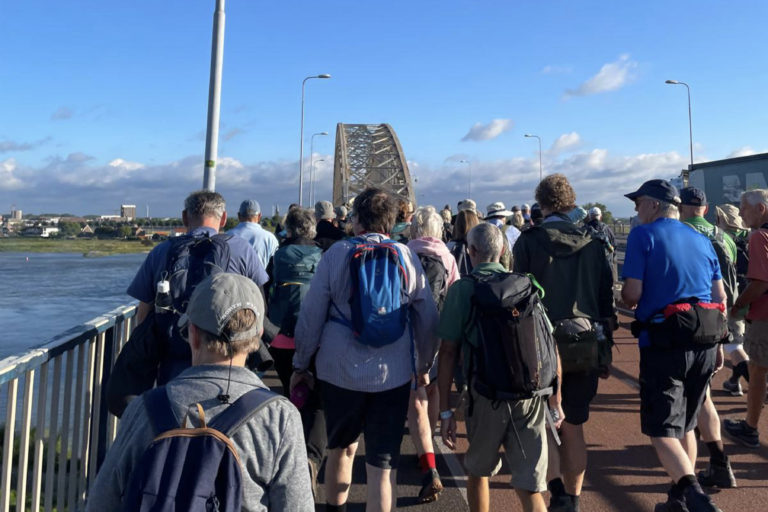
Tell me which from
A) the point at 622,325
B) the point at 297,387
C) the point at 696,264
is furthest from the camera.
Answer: the point at 622,325

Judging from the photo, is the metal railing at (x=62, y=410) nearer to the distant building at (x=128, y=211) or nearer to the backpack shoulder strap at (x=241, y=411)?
the backpack shoulder strap at (x=241, y=411)

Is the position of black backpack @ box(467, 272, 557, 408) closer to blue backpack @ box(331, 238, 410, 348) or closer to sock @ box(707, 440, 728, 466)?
blue backpack @ box(331, 238, 410, 348)

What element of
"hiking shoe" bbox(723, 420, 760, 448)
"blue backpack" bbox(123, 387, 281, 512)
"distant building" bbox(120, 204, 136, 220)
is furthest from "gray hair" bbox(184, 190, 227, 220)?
"distant building" bbox(120, 204, 136, 220)

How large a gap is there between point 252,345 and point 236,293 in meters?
0.17

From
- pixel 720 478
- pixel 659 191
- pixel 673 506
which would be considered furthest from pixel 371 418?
pixel 720 478

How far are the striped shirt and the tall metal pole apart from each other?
13.6 feet

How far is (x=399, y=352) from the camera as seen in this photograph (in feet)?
10.7

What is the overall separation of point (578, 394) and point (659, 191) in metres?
1.38

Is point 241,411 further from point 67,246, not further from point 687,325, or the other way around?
point 67,246

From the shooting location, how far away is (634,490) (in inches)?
168

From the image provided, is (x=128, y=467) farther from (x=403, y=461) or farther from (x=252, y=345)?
(x=403, y=461)

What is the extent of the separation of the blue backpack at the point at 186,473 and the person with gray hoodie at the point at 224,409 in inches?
0.7

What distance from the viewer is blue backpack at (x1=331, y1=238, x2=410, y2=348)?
3.09 m

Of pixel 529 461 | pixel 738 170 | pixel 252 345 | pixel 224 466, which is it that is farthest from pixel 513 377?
pixel 738 170
